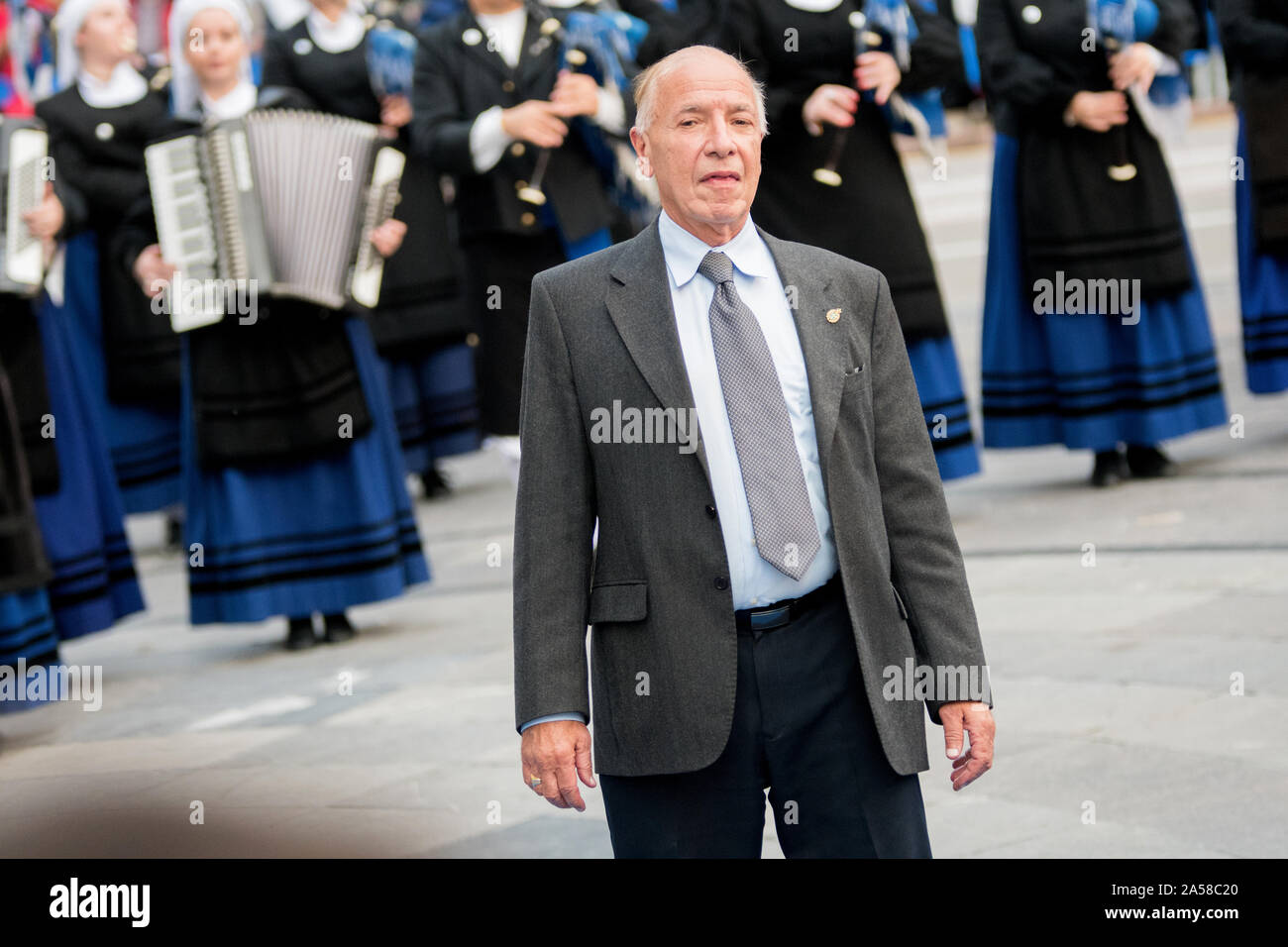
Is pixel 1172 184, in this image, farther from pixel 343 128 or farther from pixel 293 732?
pixel 293 732

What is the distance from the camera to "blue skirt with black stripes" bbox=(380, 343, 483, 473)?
10.0 meters

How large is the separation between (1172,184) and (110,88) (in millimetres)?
4293

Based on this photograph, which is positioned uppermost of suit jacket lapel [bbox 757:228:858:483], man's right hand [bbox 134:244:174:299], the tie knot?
the tie knot


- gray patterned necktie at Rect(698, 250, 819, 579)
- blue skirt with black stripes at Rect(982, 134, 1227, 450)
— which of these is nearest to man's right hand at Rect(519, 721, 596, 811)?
gray patterned necktie at Rect(698, 250, 819, 579)

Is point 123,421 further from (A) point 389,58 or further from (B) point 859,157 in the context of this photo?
(B) point 859,157

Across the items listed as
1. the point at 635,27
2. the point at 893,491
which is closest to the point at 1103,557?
the point at 635,27

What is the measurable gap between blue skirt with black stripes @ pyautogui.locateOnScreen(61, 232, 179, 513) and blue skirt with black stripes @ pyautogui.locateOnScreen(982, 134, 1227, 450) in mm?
3807

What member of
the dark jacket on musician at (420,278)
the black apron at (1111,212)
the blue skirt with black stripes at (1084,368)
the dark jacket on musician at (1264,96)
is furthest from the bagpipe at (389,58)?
the dark jacket on musician at (1264,96)

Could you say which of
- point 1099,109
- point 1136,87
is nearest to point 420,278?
→ point 1099,109

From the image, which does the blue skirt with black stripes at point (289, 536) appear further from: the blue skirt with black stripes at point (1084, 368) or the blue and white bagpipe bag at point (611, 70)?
the blue skirt with black stripes at point (1084, 368)

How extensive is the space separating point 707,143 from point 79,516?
15.2 feet

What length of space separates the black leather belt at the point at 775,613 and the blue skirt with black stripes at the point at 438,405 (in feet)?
22.9

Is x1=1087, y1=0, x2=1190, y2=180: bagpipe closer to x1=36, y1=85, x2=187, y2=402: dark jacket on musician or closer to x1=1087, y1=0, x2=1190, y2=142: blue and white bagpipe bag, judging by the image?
x1=1087, y1=0, x2=1190, y2=142: blue and white bagpipe bag

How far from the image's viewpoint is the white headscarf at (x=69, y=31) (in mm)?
8250
